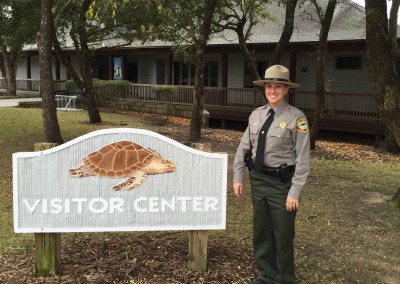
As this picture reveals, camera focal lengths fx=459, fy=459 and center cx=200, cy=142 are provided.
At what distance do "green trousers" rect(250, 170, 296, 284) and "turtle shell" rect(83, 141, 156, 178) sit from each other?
97cm

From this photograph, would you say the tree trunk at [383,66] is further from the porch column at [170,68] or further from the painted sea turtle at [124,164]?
the porch column at [170,68]

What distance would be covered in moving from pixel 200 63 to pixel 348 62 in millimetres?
10184

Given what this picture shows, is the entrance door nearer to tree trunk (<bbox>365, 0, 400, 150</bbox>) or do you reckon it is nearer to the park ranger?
tree trunk (<bbox>365, 0, 400, 150</bbox>)

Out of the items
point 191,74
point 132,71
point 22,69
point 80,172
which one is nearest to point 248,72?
point 191,74

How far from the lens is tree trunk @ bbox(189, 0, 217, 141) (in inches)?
469

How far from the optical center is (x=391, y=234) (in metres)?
5.49

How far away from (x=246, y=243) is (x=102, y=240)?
1.54 metres

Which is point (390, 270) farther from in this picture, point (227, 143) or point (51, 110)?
point (227, 143)

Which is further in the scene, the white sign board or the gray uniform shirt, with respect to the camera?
the white sign board

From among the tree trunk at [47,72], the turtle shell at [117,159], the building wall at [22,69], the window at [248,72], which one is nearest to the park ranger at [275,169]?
the turtle shell at [117,159]

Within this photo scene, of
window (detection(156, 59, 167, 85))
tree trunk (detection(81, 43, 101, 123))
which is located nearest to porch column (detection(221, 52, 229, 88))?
window (detection(156, 59, 167, 85))

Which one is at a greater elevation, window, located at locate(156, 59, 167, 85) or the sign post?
window, located at locate(156, 59, 167, 85)

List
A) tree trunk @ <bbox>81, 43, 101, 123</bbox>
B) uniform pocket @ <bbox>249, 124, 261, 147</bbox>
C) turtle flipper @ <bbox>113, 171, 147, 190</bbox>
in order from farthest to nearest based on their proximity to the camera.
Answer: tree trunk @ <bbox>81, 43, 101, 123</bbox>, turtle flipper @ <bbox>113, 171, 147, 190</bbox>, uniform pocket @ <bbox>249, 124, 261, 147</bbox>

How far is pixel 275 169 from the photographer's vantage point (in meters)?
3.65
